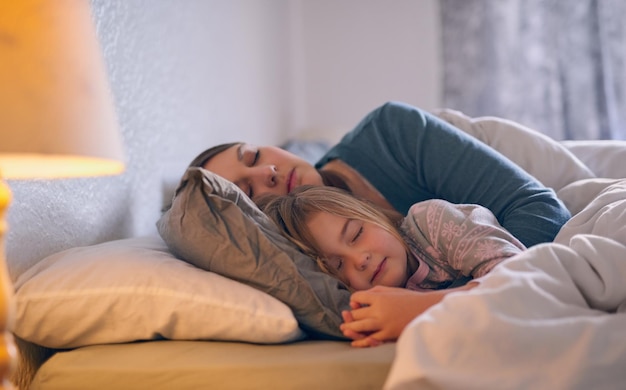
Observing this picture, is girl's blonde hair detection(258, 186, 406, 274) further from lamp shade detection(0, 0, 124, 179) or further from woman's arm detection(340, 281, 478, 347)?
lamp shade detection(0, 0, 124, 179)

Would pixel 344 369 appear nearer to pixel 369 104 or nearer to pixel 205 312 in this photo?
pixel 205 312

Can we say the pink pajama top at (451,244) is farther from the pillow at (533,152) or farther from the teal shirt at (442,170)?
the pillow at (533,152)

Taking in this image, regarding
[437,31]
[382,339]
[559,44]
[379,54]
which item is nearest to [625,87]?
[559,44]

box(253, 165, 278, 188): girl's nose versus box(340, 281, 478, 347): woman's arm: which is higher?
box(253, 165, 278, 188): girl's nose

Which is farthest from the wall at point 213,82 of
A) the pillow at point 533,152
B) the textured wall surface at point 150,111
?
the pillow at point 533,152

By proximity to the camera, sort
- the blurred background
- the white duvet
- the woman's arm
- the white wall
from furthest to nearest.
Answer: the white wall < the blurred background < the woman's arm < the white duvet

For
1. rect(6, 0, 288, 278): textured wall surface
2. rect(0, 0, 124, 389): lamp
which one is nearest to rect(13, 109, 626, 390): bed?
rect(6, 0, 288, 278): textured wall surface

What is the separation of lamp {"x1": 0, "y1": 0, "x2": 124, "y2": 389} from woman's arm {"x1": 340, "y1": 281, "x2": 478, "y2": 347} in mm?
482

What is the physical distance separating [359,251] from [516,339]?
0.49 m

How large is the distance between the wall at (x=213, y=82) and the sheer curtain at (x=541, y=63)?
0.17 meters

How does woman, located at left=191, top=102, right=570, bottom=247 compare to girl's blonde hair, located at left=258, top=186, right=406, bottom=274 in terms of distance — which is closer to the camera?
girl's blonde hair, located at left=258, top=186, right=406, bottom=274

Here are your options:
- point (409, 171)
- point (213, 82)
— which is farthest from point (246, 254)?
point (213, 82)

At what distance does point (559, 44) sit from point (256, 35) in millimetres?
1610

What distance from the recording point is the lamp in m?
0.74
